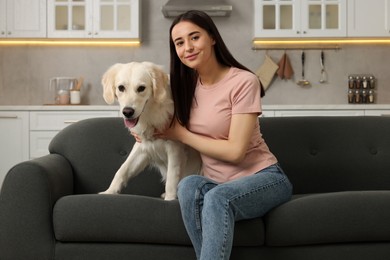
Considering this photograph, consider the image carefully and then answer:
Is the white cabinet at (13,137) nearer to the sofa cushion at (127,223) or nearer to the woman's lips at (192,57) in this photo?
the sofa cushion at (127,223)

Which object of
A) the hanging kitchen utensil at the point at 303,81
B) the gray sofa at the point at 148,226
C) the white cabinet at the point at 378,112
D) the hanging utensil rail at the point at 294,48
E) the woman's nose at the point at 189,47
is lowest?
the gray sofa at the point at 148,226

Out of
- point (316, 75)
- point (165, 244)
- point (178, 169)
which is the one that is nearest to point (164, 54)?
point (316, 75)

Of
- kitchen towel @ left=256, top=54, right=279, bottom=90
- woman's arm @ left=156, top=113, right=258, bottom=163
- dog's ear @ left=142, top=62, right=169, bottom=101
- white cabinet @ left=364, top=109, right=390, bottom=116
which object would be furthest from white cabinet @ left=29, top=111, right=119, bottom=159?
woman's arm @ left=156, top=113, right=258, bottom=163

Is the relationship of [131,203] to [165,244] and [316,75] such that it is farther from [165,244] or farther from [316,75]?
[316,75]

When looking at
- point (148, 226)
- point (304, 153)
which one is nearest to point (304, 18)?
point (304, 153)

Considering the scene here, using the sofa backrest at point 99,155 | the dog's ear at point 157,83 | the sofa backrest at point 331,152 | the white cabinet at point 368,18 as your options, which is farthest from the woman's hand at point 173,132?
the white cabinet at point 368,18

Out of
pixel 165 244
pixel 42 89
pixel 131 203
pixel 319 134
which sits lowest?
pixel 165 244

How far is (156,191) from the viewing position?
8.63 feet

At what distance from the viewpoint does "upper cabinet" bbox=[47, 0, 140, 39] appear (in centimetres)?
474

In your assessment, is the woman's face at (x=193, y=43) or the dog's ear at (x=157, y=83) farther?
the dog's ear at (x=157, y=83)

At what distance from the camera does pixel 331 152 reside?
2.63 metres

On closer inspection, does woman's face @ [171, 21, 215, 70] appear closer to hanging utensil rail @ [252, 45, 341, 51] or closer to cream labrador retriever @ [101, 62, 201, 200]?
cream labrador retriever @ [101, 62, 201, 200]

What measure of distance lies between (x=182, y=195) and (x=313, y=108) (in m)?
2.74

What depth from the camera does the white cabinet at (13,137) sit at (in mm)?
4473
